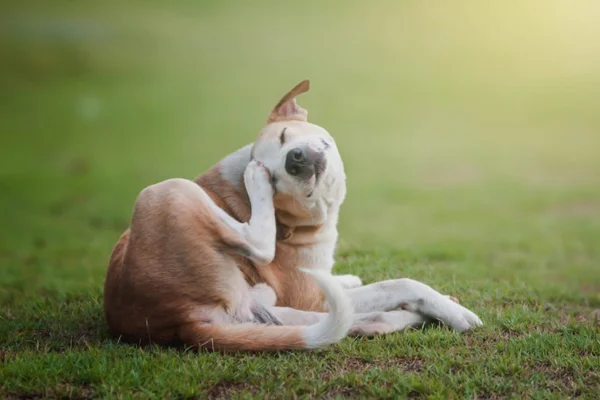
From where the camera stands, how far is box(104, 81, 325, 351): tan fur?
4305 millimetres

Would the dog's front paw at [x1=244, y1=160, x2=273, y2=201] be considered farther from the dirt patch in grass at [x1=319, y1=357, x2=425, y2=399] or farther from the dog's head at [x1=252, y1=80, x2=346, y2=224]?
the dirt patch in grass at [x1=319, y1=357, x2=425, y2=399]

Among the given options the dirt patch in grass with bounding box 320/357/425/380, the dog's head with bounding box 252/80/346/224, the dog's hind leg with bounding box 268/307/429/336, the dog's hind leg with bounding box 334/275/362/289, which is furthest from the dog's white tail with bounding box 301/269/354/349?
the dog's hind leg with bounding box 334/275/362/289

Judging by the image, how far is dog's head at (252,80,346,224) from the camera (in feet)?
15.2

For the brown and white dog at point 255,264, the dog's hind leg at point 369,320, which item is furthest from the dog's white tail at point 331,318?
the dog's hind leg at point 369,320

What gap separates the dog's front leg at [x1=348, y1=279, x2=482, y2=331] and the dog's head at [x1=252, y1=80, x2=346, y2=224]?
567mm

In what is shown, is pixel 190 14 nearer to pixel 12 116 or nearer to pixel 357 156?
pixel 12 116

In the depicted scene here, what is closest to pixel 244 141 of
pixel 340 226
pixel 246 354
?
pixel 340 226

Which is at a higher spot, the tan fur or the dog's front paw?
the dog's front paw

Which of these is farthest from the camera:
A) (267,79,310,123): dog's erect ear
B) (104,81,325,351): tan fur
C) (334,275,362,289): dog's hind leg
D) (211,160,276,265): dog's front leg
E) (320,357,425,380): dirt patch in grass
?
(334,275,362,289): dog's hind leg

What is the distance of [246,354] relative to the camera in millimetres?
4250

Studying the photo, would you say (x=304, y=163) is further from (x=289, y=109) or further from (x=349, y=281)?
(x=349, y=281)

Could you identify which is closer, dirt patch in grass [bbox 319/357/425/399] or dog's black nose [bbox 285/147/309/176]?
dirt patch in grass [bbox 319/357/425/399]

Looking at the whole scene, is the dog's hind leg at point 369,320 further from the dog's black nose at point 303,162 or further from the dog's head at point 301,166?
the dog's black nose at point 303,162

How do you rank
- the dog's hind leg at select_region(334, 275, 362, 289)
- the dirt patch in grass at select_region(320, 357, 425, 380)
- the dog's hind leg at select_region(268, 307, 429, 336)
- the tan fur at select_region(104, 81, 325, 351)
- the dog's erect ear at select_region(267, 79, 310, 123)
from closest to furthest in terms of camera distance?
the dirt patch in grass at select_region(320, 357, 425, 380) → the tan fur at select_region(104, 81, 325, 351) → the dog's hind leg at select_region(268, 307, 429, 336) → the dog's erect ear at select_region(267, 79, 310, 123) → the dog's hind leg at select_region(334, 275, 362, 289)
